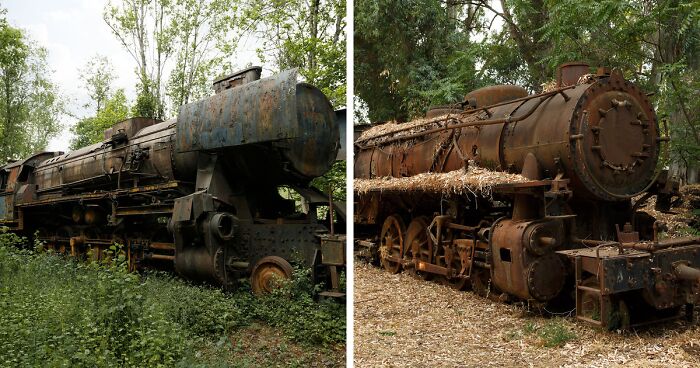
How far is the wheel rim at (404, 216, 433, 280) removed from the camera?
7.08 metres

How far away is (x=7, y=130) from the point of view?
934 centimetres

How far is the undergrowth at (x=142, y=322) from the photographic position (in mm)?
3949

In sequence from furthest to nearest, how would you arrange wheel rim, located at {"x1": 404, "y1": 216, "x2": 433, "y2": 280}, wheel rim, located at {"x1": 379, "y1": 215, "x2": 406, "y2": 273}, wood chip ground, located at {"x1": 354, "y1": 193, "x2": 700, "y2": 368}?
wheel rim, located at {"x1": 379, "y1": 215, "x2": 406, "y2": 273} → wheel rim, located at {"x1": 404, "y1": 216, "x2": 433, "y2": 280} → wood chip ground, located at {"x1": 354, "y1": 193, "x2": 700, "y2": 368}

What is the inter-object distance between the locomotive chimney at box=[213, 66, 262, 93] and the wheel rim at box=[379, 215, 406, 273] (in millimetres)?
2724

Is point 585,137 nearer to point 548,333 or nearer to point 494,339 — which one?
point 548,333

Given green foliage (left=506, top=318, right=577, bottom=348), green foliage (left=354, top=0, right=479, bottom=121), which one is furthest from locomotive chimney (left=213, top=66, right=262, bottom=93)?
green foliage (left=506, top=318, right=577, bottom=348)

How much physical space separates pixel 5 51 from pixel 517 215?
22.3 feet

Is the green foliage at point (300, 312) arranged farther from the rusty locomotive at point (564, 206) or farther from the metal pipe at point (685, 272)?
the metal pipe at point (685, 272)

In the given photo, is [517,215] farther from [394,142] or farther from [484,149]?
[394,142]

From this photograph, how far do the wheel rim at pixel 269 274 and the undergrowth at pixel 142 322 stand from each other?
0.13m

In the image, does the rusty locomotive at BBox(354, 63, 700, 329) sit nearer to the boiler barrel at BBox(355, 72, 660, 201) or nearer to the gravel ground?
the boiler barrel at BBox(355, 72, 660, 201)

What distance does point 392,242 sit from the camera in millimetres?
7781

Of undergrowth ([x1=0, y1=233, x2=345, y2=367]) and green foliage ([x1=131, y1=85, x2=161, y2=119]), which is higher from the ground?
green foliage ([x1=131, y1=85, x2=161, y2=119])

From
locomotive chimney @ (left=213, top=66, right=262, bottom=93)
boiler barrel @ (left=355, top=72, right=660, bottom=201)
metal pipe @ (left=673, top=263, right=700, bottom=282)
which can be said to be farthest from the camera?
locomotive chimney @ (left=213, top=66, right=262, bottom=93)
